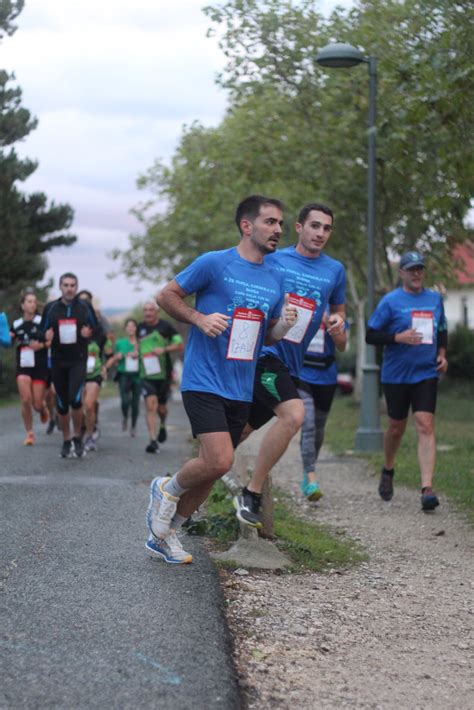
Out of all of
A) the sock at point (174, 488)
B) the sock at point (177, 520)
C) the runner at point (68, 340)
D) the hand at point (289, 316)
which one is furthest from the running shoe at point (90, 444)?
the hand at point (289, 316)

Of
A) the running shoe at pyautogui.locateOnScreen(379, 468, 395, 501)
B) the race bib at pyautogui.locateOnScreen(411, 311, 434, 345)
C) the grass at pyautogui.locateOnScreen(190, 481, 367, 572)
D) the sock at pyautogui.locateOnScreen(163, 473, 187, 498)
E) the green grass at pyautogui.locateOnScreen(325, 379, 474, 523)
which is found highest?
the race bib at pyautogui.locateOnScreen(411, 311, 434, 345)

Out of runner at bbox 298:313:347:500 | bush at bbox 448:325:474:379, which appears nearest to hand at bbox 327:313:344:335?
runner at bbox 298:313:347:500

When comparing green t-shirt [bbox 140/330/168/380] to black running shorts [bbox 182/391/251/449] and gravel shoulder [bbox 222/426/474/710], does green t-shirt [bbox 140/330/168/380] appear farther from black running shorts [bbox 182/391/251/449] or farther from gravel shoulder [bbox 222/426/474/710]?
black running shorts [bbox 182/391/251/449]

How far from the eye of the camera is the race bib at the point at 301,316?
26.4 feet

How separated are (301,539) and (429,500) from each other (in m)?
2.09

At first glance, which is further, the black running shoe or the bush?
the bush

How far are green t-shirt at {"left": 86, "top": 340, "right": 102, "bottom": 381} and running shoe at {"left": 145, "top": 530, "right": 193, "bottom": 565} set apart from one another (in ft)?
29.3

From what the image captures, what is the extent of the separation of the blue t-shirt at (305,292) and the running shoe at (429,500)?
2186 mm

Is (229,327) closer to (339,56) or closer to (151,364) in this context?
(151,364)

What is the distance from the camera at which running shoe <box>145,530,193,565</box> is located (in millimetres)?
6676

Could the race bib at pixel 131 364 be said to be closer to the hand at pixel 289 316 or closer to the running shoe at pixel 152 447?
the running shoe at pixel 152 447

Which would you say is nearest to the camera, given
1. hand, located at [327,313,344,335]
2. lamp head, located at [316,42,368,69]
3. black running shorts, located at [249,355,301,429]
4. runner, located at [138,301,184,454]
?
black running shorts, located at [249,355,301,429]

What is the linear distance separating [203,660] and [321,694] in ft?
1.52

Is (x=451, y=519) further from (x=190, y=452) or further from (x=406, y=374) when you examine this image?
(x=190, y=452)
